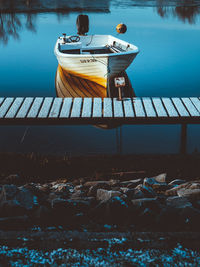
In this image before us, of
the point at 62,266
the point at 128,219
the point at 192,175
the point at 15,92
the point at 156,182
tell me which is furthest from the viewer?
the point at 15,92

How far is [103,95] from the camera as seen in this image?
382 inches

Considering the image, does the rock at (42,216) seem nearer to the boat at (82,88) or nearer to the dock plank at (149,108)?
the dock plank at (149,108)

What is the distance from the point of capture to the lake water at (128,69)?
713 centimetres

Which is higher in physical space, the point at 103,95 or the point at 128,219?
the point at 128,219

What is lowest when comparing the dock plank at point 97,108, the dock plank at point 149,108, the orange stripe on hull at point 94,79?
the orange stripe on hull at point 94,79

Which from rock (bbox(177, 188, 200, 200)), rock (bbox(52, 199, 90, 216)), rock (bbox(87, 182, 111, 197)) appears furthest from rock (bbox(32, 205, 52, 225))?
rock (bbox(177, 188, 200, 200))

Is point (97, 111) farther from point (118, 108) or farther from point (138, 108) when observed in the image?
point (138, 108)

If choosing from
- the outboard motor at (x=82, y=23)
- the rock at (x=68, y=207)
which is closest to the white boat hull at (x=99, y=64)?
the outboard motor at (x=82, y=23)

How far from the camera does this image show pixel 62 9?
38594mm

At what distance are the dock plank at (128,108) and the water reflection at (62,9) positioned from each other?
21.4 meters

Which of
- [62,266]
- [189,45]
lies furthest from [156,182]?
A: [189,45]

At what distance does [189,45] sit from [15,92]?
487 inches

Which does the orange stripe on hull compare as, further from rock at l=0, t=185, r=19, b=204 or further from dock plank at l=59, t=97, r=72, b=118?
rock at l=0, t=185, r=19, b=204

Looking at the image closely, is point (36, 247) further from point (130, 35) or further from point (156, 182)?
point (130, 35)
